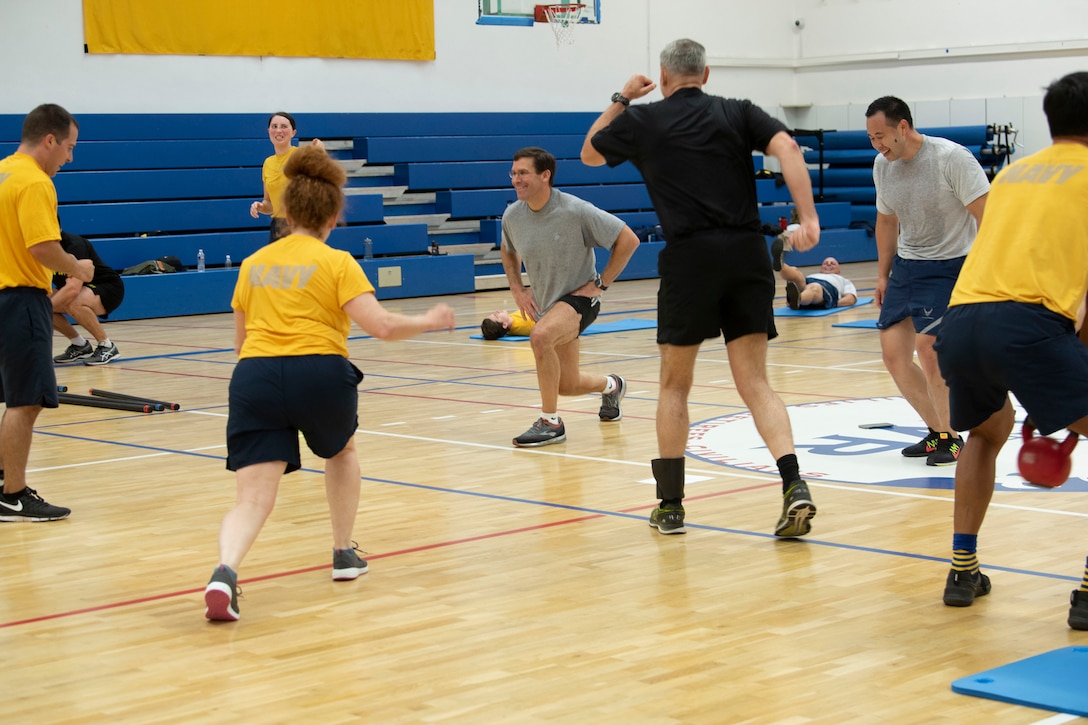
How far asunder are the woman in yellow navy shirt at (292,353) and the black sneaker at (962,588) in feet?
5.63

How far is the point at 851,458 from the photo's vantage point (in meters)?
6.68

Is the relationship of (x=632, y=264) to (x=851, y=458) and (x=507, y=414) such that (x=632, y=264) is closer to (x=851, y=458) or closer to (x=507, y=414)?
(x=507, y=414)

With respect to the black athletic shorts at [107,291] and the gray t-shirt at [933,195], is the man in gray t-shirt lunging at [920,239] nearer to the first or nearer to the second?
the gray t-shirt at [933,195]

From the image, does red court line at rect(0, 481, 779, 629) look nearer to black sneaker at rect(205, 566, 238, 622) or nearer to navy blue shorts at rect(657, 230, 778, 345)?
black sneaker at rect(205, 566, 238, 622)

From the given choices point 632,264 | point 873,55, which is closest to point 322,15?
point 632,264

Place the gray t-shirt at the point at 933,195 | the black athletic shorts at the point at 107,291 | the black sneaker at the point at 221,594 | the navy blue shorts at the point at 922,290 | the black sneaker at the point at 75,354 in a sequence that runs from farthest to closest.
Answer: the black athletic shorts at the point at 107,291, the black sneaker at the point at 75,354, the navy blue shorts at the point at 922,290, the gray t-shirt at the point at 933,195, the black sneaker at the point at 221,594

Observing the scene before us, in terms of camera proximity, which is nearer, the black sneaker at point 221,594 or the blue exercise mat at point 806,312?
the black sneaker at point 221,594

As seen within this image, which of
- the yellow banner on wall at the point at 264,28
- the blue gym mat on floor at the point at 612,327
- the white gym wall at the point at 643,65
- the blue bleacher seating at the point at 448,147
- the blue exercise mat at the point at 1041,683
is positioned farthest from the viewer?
the blue bleacher seating at the point at 448,147

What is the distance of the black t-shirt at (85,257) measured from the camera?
1065cm

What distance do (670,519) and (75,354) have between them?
24.3ft

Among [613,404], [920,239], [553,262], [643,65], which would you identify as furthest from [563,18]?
[920,239]

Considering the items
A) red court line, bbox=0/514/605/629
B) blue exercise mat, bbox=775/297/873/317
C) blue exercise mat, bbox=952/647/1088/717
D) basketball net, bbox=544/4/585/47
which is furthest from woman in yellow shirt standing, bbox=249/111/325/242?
basketball net, bbox=544/4/585/47

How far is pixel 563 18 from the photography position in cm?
1933

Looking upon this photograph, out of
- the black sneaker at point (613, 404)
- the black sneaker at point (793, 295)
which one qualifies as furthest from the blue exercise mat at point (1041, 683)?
the black sneaker at point (793, 295)
